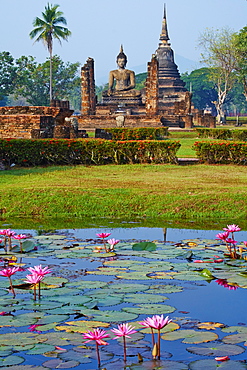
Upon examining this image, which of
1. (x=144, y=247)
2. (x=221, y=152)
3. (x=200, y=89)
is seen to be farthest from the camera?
(x=200, y=89)

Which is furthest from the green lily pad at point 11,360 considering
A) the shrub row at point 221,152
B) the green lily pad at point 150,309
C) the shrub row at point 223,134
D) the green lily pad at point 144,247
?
the shrub row at point 223,134

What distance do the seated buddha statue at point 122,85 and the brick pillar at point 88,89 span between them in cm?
183

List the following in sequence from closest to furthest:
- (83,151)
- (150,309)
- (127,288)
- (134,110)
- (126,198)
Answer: (150,309) < (127,288) < (126,198) < (83,151) < (134,110)

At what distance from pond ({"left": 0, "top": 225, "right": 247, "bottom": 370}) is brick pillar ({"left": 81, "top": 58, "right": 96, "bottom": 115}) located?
28.5 meters

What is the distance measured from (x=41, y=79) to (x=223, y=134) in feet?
105

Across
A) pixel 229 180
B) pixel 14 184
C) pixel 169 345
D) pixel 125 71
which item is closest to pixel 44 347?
pixel 169 345

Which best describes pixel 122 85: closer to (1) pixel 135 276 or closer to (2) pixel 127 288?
(1) pixel 135 276

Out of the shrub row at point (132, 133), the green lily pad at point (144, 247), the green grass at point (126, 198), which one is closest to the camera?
the green lily pad at point (144, 247)

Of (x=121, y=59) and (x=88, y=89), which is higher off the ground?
(x=121, y=59)

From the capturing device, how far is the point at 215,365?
3.65 metres

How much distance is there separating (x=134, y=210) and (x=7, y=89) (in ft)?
140

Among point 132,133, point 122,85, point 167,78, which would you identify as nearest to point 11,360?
point 132,133

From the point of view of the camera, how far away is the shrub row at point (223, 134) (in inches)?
973

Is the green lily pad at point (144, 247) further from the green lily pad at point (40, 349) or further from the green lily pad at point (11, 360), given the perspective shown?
the green lily pad at point (11, 360)
